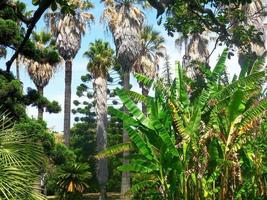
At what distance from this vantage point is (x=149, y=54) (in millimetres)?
35625

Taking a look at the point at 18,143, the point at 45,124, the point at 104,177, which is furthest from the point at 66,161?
the point at 104,177

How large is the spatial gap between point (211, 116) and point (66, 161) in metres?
9.55

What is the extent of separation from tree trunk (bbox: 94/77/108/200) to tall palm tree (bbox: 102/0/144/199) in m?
2.16

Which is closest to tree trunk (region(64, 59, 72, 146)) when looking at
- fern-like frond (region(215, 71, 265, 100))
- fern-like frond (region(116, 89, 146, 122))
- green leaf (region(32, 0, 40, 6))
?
fern-like frond (region(116, 89, 146, 122))

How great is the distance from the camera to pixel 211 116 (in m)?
10.2

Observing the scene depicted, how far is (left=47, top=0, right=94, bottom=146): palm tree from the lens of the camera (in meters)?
33.2

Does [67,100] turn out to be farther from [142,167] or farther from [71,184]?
[142,167]

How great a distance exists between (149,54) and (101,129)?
673 centimetres

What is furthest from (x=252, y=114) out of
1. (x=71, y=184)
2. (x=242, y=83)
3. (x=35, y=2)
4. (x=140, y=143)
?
(x=71, y=184)

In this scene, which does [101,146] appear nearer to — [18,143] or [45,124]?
[45,124]

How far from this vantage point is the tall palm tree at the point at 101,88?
32.1 meters

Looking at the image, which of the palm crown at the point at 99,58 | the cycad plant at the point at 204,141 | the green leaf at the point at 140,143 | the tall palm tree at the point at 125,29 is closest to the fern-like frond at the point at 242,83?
the cycad plant at the point at 204,141

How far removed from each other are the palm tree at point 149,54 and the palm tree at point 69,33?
401 centimetres

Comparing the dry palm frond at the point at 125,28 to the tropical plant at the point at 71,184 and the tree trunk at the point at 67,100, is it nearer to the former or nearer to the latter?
the tree trunk at the point at 67,100
